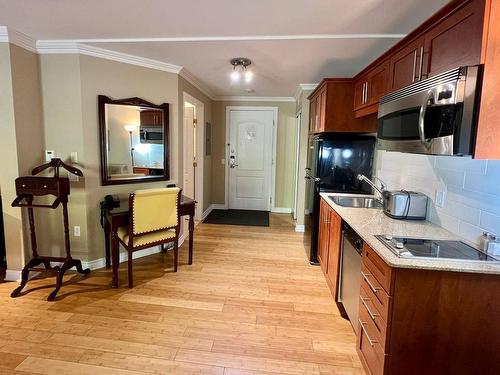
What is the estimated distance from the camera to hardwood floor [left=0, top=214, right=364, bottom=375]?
6.09 ft

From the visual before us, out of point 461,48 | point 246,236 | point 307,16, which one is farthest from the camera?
point 246,236

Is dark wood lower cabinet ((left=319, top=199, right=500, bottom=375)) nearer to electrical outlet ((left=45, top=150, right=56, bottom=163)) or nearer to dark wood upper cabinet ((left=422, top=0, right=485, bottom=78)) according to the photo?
dark wood upper cabinet ((left=422, top=0, right=485, bottom=78))

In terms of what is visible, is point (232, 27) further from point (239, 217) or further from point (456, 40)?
point (239, 217)

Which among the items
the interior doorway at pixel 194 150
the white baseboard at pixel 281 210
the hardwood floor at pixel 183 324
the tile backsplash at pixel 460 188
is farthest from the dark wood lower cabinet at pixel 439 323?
the white baseboard at pixel 281 210

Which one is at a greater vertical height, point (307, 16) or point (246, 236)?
point (307, 16)

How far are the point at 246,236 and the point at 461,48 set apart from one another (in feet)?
11.4

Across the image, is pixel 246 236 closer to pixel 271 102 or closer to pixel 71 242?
pixel 71 242

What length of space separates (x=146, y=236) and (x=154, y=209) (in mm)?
298

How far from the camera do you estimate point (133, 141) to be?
3.30 metres

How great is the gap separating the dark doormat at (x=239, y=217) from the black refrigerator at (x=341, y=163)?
1.98 meters

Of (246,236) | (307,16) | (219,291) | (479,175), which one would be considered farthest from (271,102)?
(479,175)

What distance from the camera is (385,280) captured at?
1.45m

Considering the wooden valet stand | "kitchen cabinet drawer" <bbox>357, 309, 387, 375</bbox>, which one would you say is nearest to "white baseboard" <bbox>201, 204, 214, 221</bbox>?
the wooden valet stand

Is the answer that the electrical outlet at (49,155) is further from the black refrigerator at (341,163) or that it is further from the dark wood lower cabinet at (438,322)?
the dark wood lower cabinet at (438,322)
